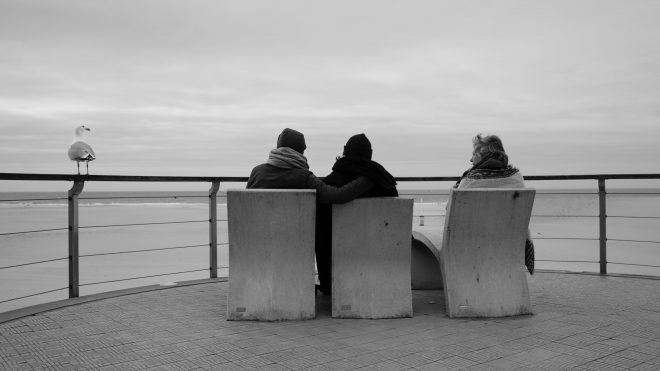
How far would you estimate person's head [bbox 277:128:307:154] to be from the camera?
4.29m

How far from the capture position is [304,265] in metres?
4.00

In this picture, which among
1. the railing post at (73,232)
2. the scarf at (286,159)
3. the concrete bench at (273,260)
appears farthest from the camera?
the railing post at (73,232)

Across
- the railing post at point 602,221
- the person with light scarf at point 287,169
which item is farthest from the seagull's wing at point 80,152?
the railing post at point 602,221

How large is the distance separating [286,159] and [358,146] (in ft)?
1.92

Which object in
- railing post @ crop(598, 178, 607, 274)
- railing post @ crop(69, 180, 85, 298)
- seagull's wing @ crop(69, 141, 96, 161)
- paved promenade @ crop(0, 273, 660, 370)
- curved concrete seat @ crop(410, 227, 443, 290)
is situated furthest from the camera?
seagull's wing @ crop(69, 141, 96, 161)

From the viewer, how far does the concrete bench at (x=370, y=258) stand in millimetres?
3994

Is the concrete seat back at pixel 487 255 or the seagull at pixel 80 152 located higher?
the seagull at pixel 80 152

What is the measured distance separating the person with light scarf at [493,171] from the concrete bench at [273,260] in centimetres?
141

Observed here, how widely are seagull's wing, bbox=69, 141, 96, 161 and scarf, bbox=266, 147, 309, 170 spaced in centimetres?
921

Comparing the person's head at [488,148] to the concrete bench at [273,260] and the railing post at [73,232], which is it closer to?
the concrete bench at [273,260]

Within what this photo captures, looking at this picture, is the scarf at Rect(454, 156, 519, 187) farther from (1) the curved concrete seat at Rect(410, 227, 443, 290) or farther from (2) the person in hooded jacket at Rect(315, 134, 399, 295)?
(1) the curved concrete seat at Rect(410, 227, 443, 290)

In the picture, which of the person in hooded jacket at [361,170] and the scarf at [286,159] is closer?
the person in hooded jacket at [361,170]

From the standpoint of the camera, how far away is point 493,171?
4348 millimetres

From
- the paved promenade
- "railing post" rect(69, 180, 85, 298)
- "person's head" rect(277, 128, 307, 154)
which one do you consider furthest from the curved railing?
"person's head" rect(277, 128, 307, 154)
